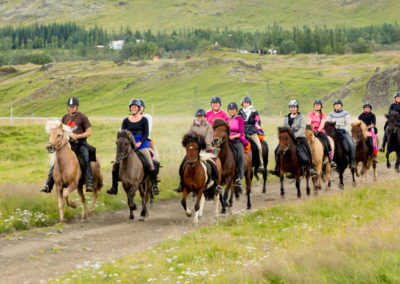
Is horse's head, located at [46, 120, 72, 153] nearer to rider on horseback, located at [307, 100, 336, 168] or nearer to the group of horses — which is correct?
the group of horses

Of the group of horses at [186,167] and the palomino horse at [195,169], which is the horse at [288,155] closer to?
the group of horses at [186,167]

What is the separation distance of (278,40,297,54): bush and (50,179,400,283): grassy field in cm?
17116

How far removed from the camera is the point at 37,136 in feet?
125

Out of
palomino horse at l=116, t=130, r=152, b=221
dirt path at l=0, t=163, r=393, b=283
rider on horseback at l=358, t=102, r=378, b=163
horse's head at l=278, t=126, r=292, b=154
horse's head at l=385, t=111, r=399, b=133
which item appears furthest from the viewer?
horse's head at l=385, t=111, r=399, b=133

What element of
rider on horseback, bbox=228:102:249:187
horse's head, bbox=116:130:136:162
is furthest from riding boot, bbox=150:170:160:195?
rider on horseback, bbox=228:102:249:187

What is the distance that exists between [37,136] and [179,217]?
85.0 ft

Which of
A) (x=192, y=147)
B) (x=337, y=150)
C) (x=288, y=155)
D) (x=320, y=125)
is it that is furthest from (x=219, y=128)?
(x=337, y=150)

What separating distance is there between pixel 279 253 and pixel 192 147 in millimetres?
5021

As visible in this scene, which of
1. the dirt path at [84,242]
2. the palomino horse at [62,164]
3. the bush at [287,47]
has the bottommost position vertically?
the dirt path at [84,242]

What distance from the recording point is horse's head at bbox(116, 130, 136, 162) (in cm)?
1388

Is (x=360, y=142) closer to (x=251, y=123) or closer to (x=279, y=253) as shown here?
(x=251, y=123)

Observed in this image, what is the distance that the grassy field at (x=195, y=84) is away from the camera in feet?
286

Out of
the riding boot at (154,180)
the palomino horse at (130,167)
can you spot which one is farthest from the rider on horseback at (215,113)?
the palomino horse at (130,167)

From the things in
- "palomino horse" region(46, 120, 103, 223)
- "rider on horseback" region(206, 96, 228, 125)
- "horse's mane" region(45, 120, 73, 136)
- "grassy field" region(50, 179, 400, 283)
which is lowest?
"grassy field" region(50, 179, 400, 283)
